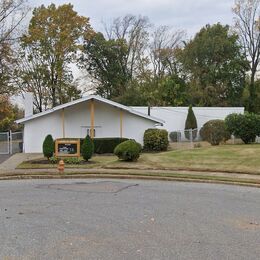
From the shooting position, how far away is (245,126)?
30891mm

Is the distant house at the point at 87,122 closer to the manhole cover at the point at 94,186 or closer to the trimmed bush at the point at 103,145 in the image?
the trimmed bush at the point at 103,145

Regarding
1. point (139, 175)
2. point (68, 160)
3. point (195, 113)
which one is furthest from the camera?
point (195, 113)

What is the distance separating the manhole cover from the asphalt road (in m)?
0.06

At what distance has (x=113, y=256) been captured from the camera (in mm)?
6453

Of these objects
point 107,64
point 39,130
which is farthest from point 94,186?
point 107,64

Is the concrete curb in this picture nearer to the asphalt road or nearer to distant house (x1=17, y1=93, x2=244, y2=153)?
the asphalt road

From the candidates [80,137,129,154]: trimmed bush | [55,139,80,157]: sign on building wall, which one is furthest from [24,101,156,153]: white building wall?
[55,139,80,157]: sign on building wall

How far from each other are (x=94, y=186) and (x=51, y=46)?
136 ft

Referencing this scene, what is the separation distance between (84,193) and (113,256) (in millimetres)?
6852

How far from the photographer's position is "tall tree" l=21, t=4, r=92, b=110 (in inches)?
2104

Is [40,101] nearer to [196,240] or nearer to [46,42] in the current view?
[46,42]

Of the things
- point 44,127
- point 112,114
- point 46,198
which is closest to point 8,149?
point 44,127

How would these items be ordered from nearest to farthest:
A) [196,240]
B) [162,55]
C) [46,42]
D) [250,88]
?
1. [196,240]
2. [46,42]
3. [250,88]
4. [162,55]

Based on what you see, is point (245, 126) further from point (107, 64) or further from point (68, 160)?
point (107, 64)
